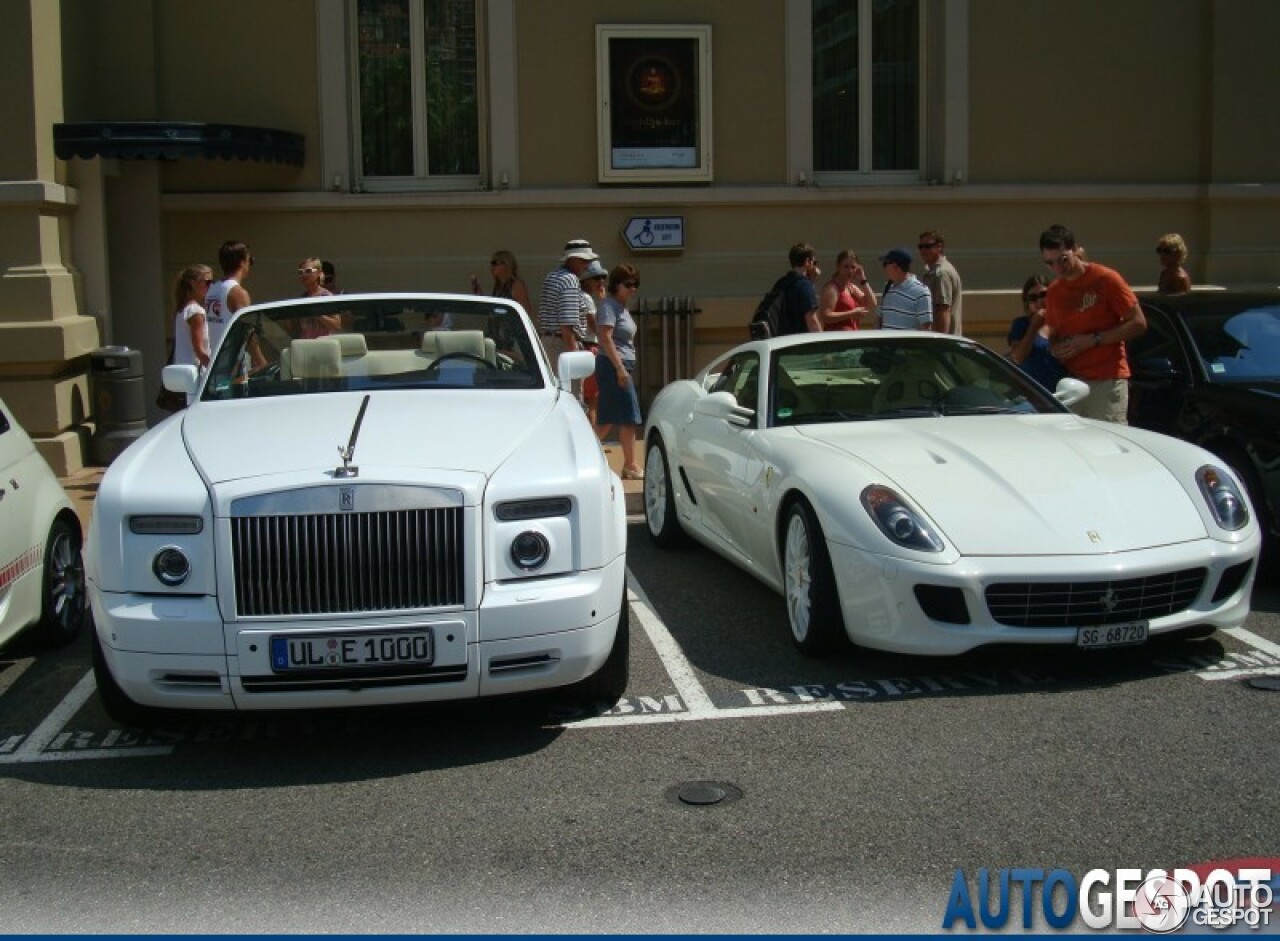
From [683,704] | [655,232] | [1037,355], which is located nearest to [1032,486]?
[683,704]

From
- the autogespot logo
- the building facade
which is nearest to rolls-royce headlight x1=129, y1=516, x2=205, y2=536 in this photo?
the autogespot logo

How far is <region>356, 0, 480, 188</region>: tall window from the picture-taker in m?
13.8

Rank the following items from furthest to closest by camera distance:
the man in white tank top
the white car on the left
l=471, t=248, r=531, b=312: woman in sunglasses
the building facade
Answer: the building facade → l=471, t=248, r=531, b=312: woman in sunglasses → the man in white tank top → the white car on the left

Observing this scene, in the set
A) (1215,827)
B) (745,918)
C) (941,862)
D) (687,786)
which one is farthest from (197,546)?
(1215,827)

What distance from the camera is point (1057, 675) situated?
6000 mm

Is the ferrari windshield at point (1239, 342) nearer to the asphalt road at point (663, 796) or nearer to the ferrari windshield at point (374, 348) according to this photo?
the asphalt road at point (663, 796)

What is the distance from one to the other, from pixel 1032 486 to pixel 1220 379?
2608mm

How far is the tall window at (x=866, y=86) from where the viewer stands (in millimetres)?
14398

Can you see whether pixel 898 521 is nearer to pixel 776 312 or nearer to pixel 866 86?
pixel 776 312

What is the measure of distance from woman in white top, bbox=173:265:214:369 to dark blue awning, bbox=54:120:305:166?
2.37 m

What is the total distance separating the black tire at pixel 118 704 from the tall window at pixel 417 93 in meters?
8.98

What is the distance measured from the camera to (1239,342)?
27.6 ft

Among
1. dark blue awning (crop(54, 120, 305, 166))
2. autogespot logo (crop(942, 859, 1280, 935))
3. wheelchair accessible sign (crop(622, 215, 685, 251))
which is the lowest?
autogespot logo (crop(942, 859, 1280, 935))

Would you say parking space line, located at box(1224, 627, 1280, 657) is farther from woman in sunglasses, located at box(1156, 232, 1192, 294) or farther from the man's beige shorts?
woman in sunglasses, located at box(1156, 232, 1192, 294)
